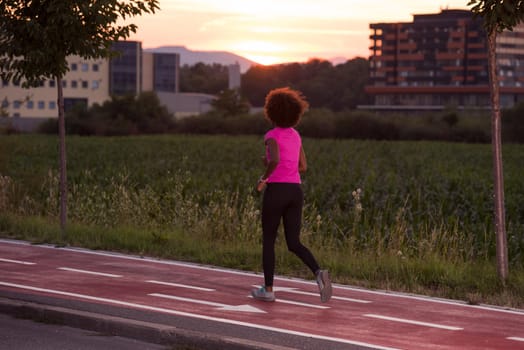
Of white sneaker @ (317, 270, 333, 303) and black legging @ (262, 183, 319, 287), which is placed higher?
black legging @ (262, 183, 319, 287)

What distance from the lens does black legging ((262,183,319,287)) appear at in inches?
336

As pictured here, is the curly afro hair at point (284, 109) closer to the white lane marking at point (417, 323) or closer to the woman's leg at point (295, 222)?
the woman's leg at point (295, 222)

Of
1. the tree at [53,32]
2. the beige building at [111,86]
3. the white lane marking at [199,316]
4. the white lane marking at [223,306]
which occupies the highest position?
the beige building at [111,86]

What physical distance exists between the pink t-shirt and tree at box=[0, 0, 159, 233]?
5.21 meters

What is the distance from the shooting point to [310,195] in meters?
24.5

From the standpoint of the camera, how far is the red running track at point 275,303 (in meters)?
7.34

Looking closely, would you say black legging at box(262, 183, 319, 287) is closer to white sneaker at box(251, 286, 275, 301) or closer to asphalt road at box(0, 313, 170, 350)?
white sneaker at box(251, 286, 275, 301)

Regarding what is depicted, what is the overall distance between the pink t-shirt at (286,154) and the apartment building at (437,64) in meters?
148

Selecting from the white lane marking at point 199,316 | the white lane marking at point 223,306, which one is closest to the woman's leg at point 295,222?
the white lane marking at point 223,306

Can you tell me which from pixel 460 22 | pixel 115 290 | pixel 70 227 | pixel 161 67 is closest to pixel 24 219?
pixel 70 227

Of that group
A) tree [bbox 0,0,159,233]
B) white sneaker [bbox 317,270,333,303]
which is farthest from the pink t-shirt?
tree [bbox 0,0,159,233]

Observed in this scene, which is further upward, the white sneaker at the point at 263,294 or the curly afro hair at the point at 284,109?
the curly afro hair at the point at 284,109

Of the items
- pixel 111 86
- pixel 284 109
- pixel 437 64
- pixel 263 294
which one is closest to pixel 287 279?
pixel 263 294

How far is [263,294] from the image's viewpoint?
8719 mm
